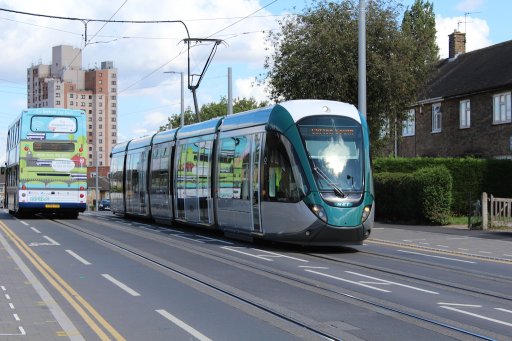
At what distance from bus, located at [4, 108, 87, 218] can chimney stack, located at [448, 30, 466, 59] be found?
27866 millimetres

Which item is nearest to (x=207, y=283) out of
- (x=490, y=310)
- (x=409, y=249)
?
(x=490, y=310)

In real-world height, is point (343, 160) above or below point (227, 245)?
above

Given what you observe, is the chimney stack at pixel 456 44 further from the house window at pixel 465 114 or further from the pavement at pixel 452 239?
the pavement at pixel 452 239

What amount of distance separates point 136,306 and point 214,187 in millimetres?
11177

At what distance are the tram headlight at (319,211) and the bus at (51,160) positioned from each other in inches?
627

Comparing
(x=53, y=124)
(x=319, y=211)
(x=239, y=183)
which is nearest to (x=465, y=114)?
(x=53, y=124)

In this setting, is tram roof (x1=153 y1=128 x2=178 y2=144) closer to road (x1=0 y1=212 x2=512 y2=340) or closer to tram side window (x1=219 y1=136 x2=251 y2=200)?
tram side window (x1=219 y1=136 x2=251 y2=200)

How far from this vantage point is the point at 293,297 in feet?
32.7

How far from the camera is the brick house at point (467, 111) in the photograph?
3606 centimetres

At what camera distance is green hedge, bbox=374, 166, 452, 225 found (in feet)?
85.2

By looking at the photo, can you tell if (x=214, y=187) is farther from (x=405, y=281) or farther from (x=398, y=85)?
(x=398, y=85)

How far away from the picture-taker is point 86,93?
14200 centimetres

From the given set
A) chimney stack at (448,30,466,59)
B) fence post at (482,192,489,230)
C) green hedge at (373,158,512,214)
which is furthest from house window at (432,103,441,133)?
fence post at (482,192,489,230)

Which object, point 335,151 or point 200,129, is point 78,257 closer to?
point 335,151
